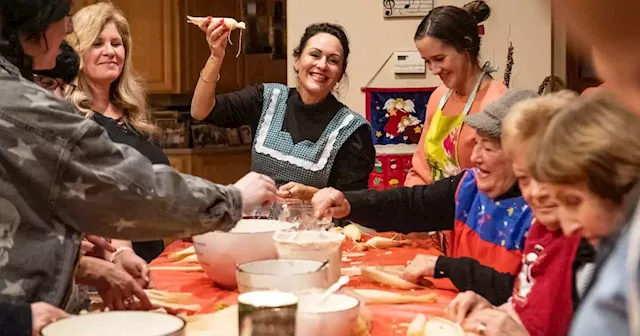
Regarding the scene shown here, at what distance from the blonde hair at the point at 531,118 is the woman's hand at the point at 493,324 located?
0.34 m

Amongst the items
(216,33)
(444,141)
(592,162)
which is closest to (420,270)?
(592,162)

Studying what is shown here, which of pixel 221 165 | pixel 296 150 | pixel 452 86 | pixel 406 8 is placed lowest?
pixel 221 165

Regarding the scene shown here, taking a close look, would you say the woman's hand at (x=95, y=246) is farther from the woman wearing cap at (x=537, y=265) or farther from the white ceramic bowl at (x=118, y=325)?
the woman wearing cap at (x=537, y=265)

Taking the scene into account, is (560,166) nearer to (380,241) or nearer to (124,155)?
(124,155)

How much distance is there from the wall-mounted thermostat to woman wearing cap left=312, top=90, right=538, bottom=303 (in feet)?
4.98

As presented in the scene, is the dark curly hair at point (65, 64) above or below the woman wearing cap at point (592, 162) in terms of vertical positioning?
above

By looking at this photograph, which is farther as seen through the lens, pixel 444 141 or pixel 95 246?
pixel 444 141

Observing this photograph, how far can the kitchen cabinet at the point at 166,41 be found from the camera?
471 cm

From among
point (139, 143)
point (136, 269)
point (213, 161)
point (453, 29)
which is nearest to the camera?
point (136, 269)

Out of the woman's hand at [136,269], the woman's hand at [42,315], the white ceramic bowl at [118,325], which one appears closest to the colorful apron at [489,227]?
the woman's hand at [136,269]

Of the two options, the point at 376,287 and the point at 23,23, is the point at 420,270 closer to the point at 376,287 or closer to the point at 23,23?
the point at 376,287

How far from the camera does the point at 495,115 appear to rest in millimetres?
1697

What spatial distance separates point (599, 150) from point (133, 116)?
184 cm

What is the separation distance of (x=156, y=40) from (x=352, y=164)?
8.17 feet
